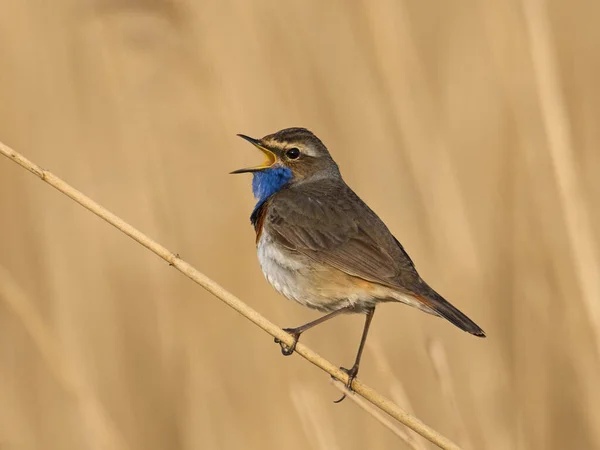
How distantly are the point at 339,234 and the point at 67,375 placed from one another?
4.22ft

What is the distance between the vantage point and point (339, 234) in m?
4.10

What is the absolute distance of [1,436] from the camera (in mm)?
4277

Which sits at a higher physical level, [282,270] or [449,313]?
[282,270]

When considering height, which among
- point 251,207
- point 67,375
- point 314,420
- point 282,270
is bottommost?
point 314,420

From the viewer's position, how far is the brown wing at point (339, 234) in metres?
3.84

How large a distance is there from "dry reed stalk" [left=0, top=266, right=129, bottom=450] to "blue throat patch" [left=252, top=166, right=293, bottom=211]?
1123mm

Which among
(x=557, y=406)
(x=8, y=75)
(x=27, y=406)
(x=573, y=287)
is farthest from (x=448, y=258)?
(x=8, y=75)

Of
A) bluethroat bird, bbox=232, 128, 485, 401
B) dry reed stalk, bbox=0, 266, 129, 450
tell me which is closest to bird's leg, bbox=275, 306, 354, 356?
bluethroat bird, bbox=232, 128, 485, 401

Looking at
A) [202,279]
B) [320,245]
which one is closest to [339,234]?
[320,245]

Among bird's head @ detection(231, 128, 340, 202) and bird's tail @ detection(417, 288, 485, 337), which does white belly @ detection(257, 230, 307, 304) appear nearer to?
bird's head @ detection(231, 128, 340, 202)

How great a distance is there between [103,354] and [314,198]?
1.45 m

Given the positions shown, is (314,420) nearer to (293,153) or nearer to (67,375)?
(67,375)

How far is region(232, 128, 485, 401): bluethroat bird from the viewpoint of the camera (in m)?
3.82

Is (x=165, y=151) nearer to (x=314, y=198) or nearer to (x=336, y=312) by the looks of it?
(x=314, y=198)
